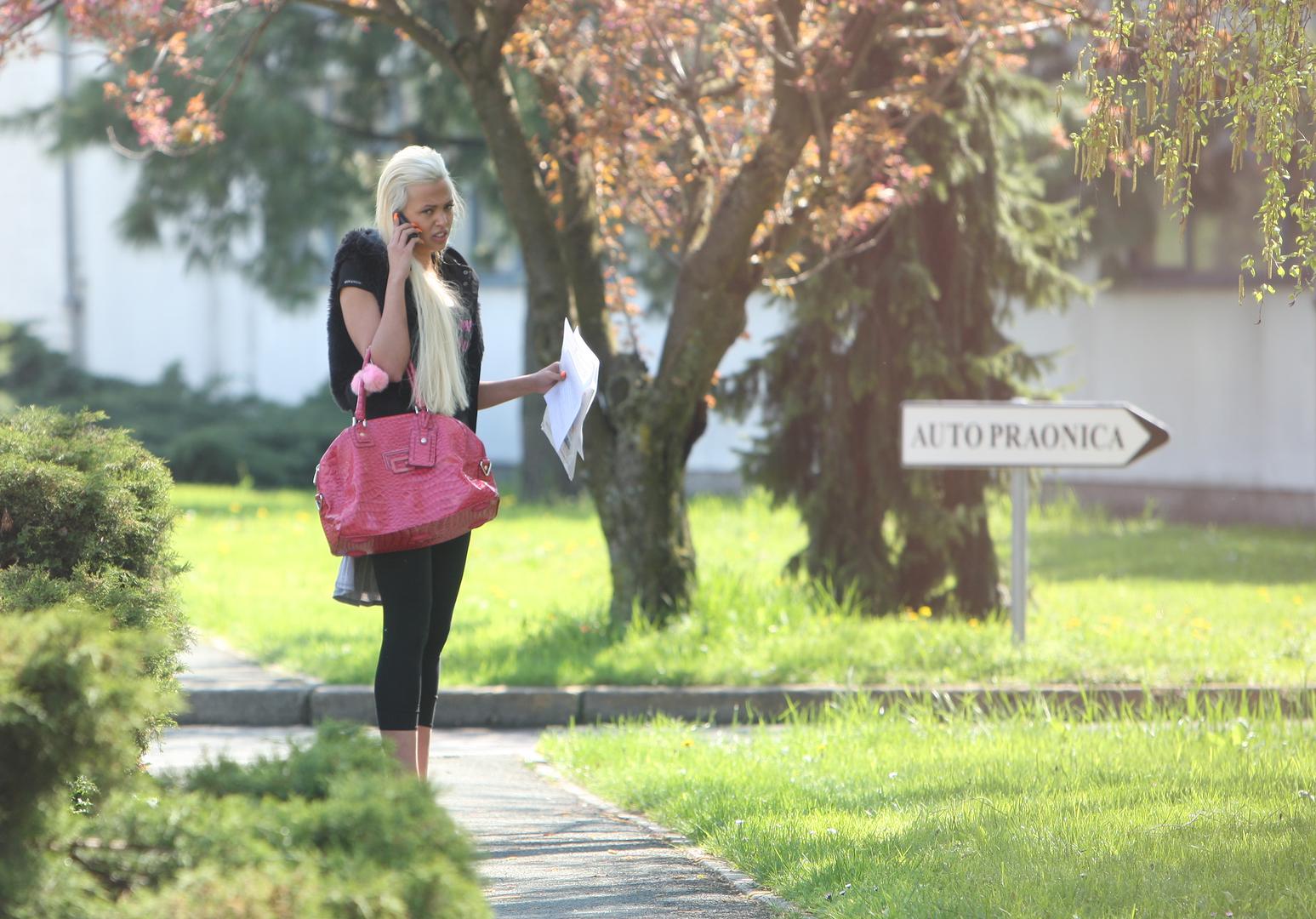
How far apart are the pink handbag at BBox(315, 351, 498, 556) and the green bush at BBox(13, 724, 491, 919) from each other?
5.00 feet

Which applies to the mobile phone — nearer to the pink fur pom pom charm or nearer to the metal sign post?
the pink fur pom pom charm

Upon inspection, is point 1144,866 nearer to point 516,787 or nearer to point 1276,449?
point 516,787

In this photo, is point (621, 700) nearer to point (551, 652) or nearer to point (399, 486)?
point (551, 652)

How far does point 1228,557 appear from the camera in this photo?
1302cm

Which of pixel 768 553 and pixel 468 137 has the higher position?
pixel 468 137

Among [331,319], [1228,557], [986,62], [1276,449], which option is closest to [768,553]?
[1228,557]

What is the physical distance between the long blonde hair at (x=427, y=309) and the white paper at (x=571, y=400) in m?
0.28

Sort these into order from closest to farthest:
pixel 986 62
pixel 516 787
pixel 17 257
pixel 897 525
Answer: pixel 516 787, pixel 986 62, pixel 897 525, pixel 17 257

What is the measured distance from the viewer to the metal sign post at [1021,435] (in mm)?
8219

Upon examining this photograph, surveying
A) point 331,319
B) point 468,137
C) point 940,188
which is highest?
point 468,137

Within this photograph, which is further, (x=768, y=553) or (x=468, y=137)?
(x=468, y=137)

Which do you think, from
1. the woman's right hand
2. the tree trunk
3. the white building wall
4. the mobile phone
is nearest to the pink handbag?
the woman's right hand

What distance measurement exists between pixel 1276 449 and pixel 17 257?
60.4 feet

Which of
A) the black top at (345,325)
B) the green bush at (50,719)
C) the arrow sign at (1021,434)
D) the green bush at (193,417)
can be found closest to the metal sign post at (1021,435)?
the arrow sign at (1021,434)
